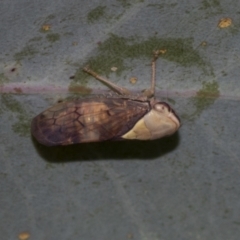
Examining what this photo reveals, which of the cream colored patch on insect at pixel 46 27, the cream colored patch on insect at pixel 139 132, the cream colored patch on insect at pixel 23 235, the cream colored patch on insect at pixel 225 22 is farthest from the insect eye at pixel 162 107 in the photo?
the cream colored patch on insect at pixel 23 235

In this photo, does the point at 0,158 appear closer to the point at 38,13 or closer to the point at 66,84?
the point at 66,84

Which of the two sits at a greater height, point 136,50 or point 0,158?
point 136,50

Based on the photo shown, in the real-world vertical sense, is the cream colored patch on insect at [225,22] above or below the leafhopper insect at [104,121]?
above

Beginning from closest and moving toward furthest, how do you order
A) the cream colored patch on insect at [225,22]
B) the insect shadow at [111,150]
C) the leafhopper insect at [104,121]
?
the leafhopper insect at [104,121] → the insect shadow at [111,150] → the cream colored patch on insect at [225,22]

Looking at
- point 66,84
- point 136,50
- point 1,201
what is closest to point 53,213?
point 1,201

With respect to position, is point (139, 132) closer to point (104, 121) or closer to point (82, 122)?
point (104, 121)

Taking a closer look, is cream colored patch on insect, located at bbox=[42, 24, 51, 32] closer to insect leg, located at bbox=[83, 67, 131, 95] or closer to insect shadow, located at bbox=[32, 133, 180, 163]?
insect leg, located at bbox=[83, 67, 131, 95]

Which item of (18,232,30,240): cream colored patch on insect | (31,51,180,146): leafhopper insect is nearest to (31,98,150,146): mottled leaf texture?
(31,51,180,146): leafhopper insect

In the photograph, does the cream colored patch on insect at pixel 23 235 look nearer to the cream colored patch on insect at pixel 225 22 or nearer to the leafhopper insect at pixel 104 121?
the leafhopper insect at pixel 104 121

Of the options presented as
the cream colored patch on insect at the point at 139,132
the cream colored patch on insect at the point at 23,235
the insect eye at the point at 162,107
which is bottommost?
the cream colored patch on insect at the point at 23,235
